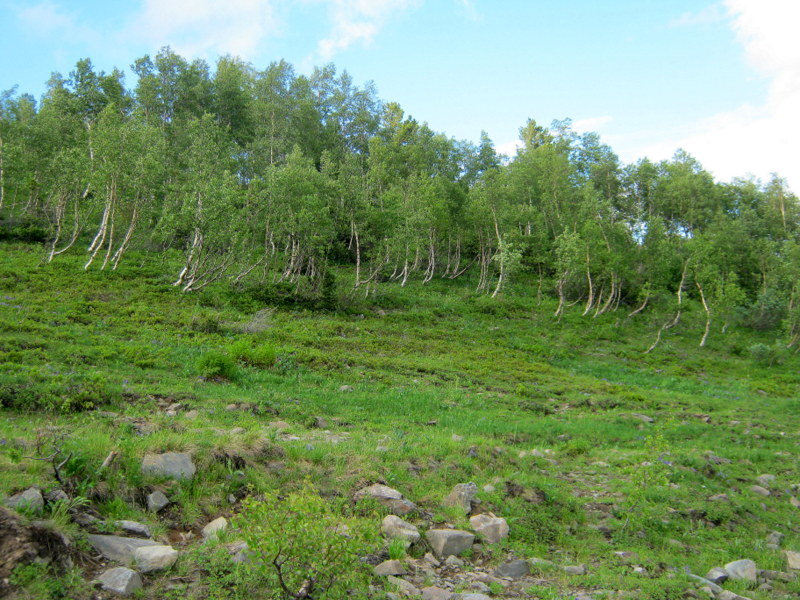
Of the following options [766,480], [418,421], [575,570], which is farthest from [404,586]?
[766,480]

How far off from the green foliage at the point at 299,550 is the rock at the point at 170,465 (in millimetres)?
2510

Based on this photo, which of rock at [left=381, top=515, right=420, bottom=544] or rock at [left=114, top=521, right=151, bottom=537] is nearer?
rock at [left=114, top=521, right=151, bottom=537]

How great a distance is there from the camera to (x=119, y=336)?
17.9m

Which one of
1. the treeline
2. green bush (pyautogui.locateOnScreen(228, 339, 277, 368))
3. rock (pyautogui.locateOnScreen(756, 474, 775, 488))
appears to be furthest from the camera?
the treeline

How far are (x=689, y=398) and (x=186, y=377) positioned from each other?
20.6 meters

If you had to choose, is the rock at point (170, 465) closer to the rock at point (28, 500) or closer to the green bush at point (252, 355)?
the rock at point (28, 500)

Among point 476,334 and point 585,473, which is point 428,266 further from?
point 585,473

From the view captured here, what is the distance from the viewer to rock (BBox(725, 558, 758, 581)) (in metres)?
7.14

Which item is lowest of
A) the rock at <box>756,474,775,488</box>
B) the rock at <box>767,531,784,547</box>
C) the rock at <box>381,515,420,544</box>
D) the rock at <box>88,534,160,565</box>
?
the rock at <box>767,531,784,547</box>

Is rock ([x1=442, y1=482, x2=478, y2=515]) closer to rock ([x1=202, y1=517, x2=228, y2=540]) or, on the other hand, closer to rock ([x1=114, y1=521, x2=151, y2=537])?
rock ([x1=202, y1=517, x2=228, y2=540])

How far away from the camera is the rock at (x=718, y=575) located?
23.1 ft

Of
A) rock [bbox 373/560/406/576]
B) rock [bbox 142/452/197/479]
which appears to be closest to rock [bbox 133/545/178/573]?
rock [bbox 142/452/197/479]

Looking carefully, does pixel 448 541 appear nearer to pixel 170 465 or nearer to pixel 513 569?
pixel 513 569

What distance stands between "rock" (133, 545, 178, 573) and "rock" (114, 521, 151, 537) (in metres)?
0.52
